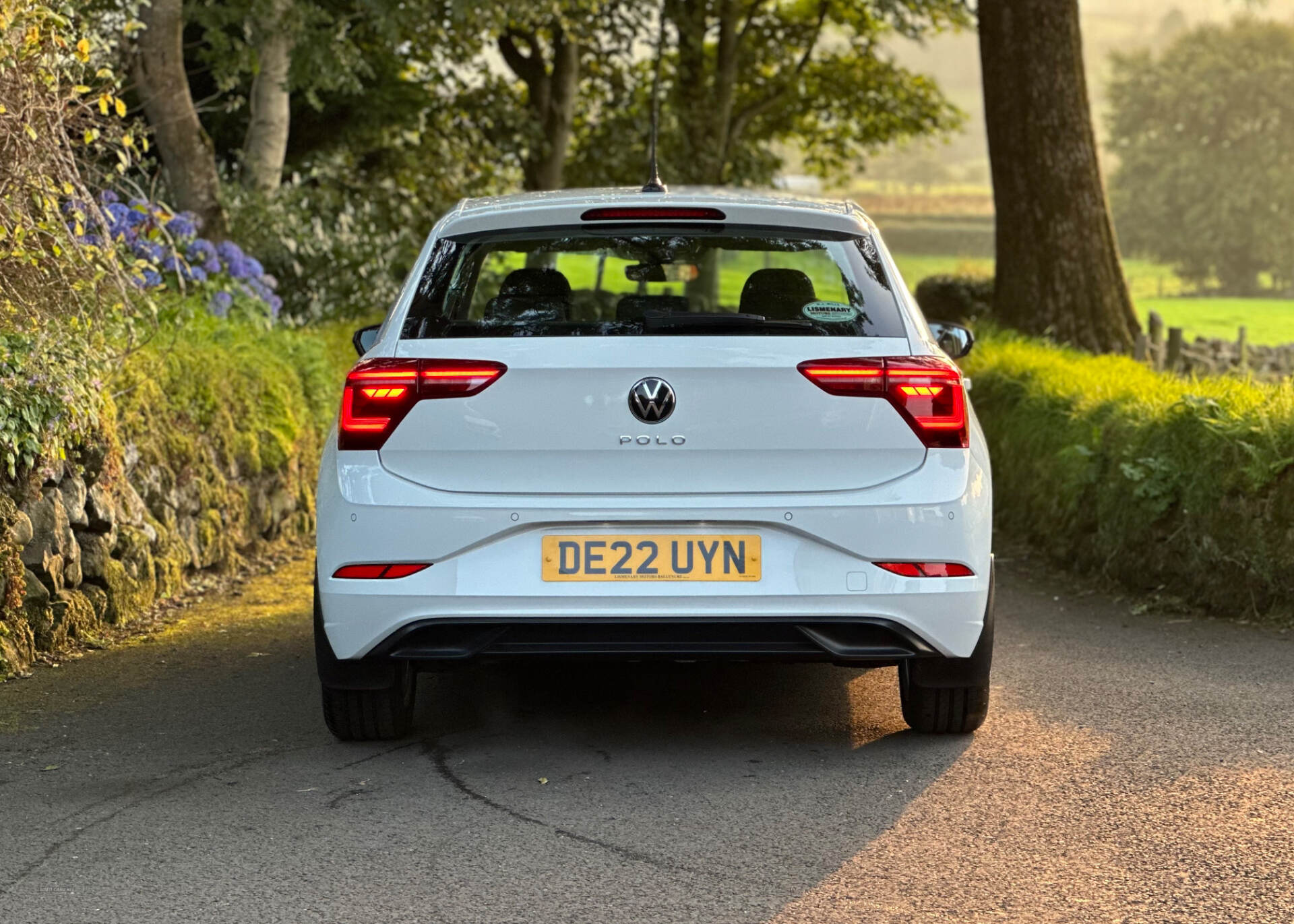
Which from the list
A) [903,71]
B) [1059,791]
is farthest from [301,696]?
[903,71]

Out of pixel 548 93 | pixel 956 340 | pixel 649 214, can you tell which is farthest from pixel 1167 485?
pixel 548 93

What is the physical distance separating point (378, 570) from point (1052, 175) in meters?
11.4

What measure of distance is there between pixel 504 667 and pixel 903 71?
1344 inches

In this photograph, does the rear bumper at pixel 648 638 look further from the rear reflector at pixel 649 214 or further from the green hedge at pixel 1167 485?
the green hedge at pixel 1167 485

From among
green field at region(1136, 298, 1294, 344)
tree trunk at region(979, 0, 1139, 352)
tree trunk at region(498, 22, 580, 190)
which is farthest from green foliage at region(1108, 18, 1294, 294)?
tree trunk at region(979, 0, 1139, 352)

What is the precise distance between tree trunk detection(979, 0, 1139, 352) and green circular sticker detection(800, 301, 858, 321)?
10.3m

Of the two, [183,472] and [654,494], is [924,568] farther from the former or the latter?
[183,472]

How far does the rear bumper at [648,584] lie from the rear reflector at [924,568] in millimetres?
20

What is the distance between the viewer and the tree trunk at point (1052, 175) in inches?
591

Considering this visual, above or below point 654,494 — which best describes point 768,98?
above

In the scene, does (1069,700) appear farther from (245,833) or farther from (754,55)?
(754,55)

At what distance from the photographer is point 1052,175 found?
49.8 feet

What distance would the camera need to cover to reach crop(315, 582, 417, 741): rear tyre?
526cm

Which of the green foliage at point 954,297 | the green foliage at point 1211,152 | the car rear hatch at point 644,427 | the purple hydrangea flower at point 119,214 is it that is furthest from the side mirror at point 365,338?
the green foliage at point 1211,152
